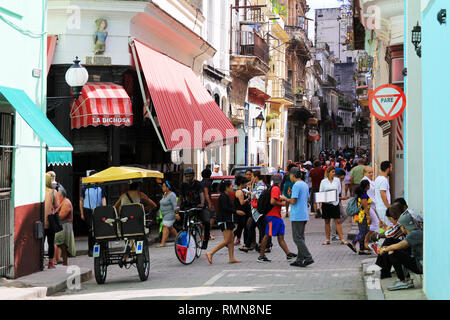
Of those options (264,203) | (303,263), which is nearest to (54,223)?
(264,203)

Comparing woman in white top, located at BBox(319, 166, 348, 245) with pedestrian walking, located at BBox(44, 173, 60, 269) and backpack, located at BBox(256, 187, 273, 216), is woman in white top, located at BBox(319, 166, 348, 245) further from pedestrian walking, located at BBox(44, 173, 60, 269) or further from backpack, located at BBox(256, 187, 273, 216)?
pedestrian walking, located at BBox(44, 173, 60, 269)

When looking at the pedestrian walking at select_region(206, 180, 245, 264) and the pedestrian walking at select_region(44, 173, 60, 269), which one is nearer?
the pedestrian walking at select_region(44, 173, 60, 269)

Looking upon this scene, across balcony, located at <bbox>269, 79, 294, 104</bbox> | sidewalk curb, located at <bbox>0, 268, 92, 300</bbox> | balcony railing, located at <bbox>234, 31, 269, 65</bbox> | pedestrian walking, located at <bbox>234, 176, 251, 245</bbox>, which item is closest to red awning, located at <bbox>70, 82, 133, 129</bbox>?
pedestrian walking, located at <bbox>234, 176, 251, 245</bbox>

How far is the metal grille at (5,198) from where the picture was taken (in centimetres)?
1053

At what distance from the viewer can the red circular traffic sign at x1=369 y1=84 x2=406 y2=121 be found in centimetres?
1304

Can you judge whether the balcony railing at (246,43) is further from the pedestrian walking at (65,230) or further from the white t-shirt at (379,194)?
the pedestrian walking at (65,230)

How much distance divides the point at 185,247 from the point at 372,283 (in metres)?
4.17

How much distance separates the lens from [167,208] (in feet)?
52.1

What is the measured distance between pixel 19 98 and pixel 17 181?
1259mm

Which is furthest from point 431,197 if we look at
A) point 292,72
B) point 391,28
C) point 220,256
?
point 292,72

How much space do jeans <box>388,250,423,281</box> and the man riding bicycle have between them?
554 centimetres

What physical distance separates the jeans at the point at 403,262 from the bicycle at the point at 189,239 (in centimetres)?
468

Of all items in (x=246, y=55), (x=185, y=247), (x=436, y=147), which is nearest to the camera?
(x=436, y=147)

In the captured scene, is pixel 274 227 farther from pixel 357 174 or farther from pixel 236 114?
pixel 236 114
